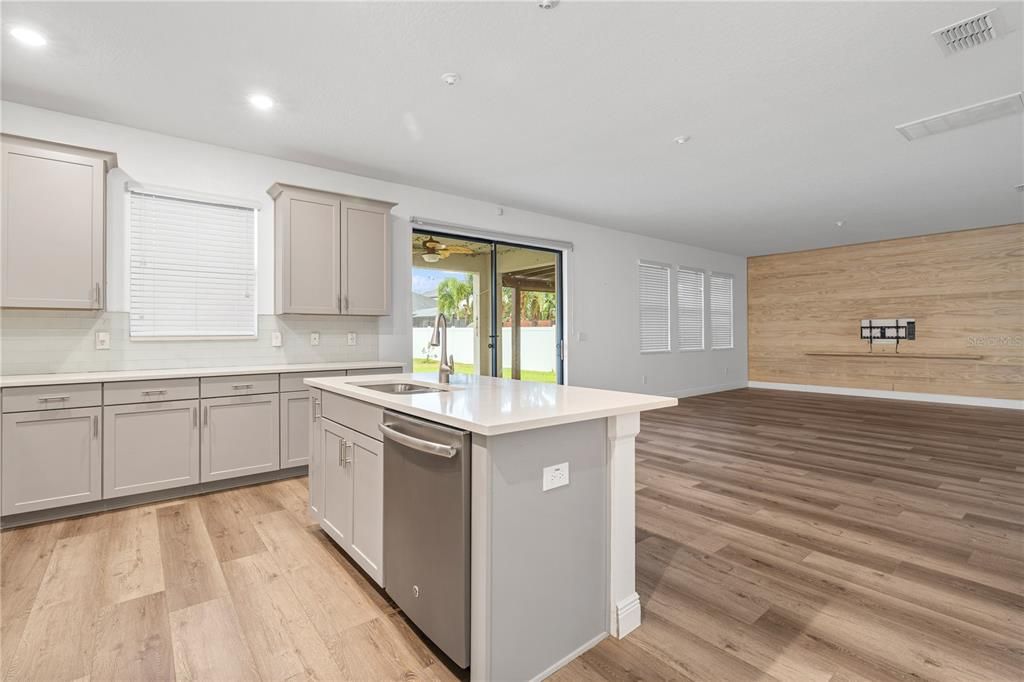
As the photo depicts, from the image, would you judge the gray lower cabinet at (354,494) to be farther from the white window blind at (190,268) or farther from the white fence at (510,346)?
the white fence at (510,346)

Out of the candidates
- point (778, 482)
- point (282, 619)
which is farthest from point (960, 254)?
point (282, 619)

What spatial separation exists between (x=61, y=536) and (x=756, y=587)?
3.91 meters

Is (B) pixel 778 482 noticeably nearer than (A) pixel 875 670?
No

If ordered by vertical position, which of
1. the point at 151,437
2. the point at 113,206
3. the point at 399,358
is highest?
the point at 113,206

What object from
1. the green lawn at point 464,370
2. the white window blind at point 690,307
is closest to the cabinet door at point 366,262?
the green lawn at point 464,370

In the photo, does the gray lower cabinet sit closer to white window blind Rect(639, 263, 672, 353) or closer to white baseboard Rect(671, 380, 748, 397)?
white window blind Rect(639, 263, 672, 353)

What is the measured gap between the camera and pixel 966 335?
7.69m

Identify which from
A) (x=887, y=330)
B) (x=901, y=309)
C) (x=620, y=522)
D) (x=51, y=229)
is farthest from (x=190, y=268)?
(x=901, y=309)

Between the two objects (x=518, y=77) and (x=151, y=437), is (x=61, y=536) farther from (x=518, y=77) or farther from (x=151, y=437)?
(x=518, y=77)

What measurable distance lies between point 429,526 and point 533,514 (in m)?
0.40

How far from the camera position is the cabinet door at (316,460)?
2.77m

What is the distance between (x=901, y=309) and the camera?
827cm

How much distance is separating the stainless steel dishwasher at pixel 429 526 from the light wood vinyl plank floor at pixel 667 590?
0.55 feet

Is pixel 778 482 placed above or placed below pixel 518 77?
below
